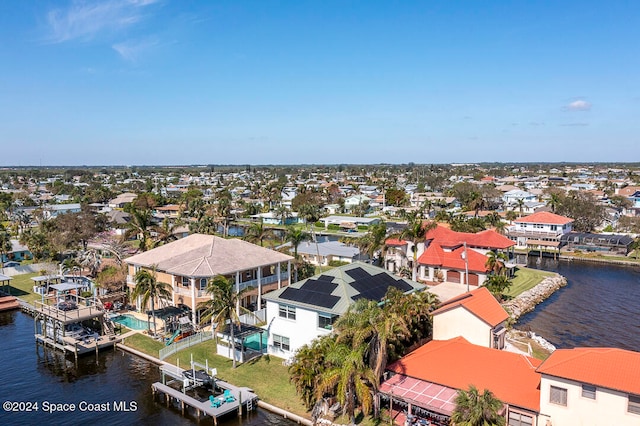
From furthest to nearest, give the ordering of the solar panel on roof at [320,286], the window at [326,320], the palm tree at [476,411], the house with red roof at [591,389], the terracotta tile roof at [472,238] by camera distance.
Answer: the terracotta tile roof at [472,238], the solar panel on roof at [320,286], the window at [326,320], the house with red roof at [591,389], the palm tree at [476,411]

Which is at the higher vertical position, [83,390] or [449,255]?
[449,255]

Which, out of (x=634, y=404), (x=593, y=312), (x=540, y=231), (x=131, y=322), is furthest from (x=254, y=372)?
(x=540, y=231)

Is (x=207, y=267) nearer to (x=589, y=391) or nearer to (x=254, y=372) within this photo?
(x=254, y=372)

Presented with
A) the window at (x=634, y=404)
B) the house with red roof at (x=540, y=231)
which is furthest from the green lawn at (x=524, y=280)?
the window at (x=634, y=404)

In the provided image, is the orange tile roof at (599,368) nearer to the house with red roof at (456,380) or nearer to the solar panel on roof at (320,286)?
the house with red roof at (456,380)

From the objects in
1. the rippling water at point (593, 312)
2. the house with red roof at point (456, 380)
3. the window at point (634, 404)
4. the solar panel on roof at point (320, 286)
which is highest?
the solar panel on roof at point (320, 286)

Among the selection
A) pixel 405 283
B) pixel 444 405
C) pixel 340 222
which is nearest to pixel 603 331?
pixel 405 283
